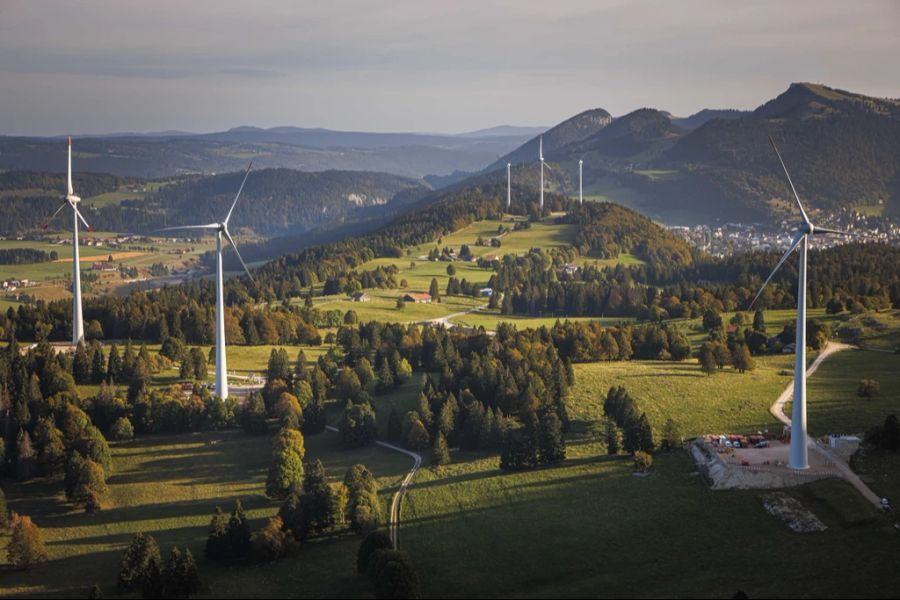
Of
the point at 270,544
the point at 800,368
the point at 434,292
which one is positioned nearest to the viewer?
the point at 800,368

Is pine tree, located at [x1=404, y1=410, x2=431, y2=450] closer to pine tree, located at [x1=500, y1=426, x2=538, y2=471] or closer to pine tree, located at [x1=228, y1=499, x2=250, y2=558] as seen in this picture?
pine tree, located at [x1=500, y1=426, x2=538, y2=471]

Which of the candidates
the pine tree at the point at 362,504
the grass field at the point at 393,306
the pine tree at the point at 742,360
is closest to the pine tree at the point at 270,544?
the pine tree at the point at 362,504

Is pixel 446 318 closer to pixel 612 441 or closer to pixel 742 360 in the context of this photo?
pixel 742 360

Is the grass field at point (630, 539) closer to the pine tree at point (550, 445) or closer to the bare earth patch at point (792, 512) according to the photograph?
the bare earth patch at point (792, 512)

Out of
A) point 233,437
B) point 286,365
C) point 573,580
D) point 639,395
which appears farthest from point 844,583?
point 286,365

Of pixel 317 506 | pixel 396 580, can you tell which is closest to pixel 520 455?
pixel 317 506

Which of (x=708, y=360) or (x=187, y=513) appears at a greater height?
(x=708, y=360)
